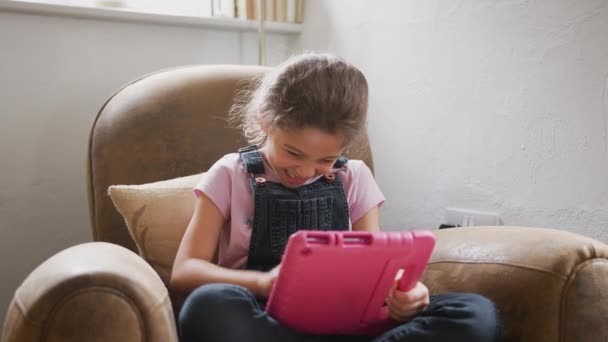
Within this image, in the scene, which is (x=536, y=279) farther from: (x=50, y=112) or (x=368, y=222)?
(x=50, y=112)

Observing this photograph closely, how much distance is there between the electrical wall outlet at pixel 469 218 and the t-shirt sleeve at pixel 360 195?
39 centimetres

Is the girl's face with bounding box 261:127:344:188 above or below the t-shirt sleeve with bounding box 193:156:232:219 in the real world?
above

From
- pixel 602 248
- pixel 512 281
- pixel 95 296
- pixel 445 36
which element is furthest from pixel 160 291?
pixel 445 36

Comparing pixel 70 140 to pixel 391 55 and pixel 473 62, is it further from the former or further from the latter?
pixel 473 62

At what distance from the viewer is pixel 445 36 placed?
60.8 inches

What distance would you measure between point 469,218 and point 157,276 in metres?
0.88

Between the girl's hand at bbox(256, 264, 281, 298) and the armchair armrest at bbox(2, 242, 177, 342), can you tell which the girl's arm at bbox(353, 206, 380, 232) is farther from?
the armchair armrest at bbox(2, 242, 177, 342)

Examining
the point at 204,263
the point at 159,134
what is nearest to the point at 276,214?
the point at 204,263

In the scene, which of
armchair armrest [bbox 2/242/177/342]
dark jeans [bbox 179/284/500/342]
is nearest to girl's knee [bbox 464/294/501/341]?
dark jeans [bbox 179/284/500/342]

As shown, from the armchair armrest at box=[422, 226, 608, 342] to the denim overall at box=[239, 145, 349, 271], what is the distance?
9.1 inches

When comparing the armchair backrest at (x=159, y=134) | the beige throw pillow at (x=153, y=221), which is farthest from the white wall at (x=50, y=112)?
the beige throw pillow at (x=153, y=221)

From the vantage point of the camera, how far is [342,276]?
80 centimetres

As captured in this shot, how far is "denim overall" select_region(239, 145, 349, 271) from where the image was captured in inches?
42.7

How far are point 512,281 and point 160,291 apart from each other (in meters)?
0.53
